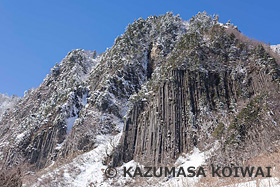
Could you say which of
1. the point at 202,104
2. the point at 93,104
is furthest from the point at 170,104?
the point at 93,104

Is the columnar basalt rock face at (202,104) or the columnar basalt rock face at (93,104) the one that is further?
the columnar basalt rock face at (93,104)

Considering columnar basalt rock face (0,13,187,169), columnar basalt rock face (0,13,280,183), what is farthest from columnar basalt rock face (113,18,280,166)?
columnar basalt rock face (0,13,187,169)

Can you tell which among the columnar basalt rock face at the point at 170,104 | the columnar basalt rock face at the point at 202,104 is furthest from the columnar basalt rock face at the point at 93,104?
the columnar basalt rock face at the point at 202,104

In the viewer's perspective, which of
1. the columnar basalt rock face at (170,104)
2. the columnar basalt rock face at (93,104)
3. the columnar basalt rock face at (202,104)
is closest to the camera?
the columnar basalt rock face at (170,104)

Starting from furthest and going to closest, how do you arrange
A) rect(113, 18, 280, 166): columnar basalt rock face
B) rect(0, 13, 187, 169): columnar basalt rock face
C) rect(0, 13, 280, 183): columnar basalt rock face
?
rect(0, 13, 187, 169): columnar basalt rock face → rect(113, 18, 280, 166): columnar basalt rock face → rect(0, 13, 280, 183): columnar basalt rock face

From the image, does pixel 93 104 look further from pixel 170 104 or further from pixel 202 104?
pixel 202 104

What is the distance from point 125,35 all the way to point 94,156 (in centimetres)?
3141

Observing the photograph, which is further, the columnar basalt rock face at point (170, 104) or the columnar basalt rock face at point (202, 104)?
the columnar basalt rock face at point (202, 104)

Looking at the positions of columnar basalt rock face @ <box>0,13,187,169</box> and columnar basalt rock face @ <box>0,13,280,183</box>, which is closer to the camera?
columnar basalt rock face @ <box>0,13,280,183</box>

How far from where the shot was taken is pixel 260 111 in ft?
69.6

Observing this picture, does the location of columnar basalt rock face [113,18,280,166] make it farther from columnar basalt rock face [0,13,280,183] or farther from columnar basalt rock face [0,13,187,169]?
columnar basalt rock face [0,13,187,169]

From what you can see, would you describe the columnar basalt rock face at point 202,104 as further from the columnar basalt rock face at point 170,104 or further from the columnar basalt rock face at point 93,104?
the columnar basalt rock face at point 93,104

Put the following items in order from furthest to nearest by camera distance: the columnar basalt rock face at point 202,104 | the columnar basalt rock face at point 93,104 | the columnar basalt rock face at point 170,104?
the columnar basalt rock face at point 93,104, the columnar basalt rock face at point 202,104, the columnar basalt rock face at point 170,104

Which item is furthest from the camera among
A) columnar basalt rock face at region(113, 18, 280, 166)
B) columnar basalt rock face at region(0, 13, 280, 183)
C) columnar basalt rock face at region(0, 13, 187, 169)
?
columnar basalt rock face at region(0, 13, 187, 169)
